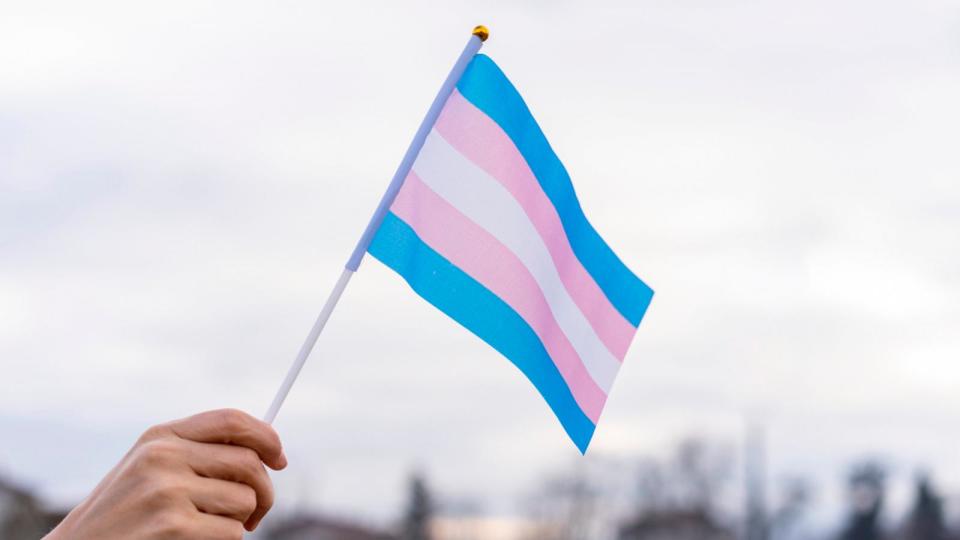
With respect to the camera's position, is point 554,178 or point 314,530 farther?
point 314,530

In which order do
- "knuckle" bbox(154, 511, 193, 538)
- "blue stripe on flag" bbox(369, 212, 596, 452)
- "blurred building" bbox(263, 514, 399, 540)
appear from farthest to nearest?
"blurred building" bbox(263, 514, 399, 540) < "blue stripe on flag" bbox(369, 212, 596, 452) < "knuckle" bbox(154, 511, 193, 538)

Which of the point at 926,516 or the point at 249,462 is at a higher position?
the point at 249,462

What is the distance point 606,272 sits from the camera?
377 cm

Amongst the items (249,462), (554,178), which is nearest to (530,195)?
(554,178)

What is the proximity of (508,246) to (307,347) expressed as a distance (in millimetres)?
932

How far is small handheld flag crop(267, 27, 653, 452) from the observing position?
10.6 ft

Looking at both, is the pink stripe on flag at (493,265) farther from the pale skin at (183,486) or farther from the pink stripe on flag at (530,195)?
the pale skin at (183,486)

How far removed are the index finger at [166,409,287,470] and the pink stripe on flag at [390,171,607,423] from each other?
0.96 metres

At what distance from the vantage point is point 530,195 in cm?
354

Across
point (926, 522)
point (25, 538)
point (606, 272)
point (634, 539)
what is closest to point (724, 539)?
point (634, 539)

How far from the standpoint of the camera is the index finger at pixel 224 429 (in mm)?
2193

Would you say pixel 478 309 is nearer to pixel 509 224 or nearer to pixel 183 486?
pixel 509 224

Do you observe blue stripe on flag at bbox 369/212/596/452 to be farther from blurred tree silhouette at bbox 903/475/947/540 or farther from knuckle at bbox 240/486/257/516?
blurred tree silhouette at bbox 903/475/947/540

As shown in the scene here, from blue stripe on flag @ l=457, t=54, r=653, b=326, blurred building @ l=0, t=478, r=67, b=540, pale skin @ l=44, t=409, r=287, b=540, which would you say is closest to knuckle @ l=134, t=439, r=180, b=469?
pale skin @ l=44, t=409, r=287, b=540
